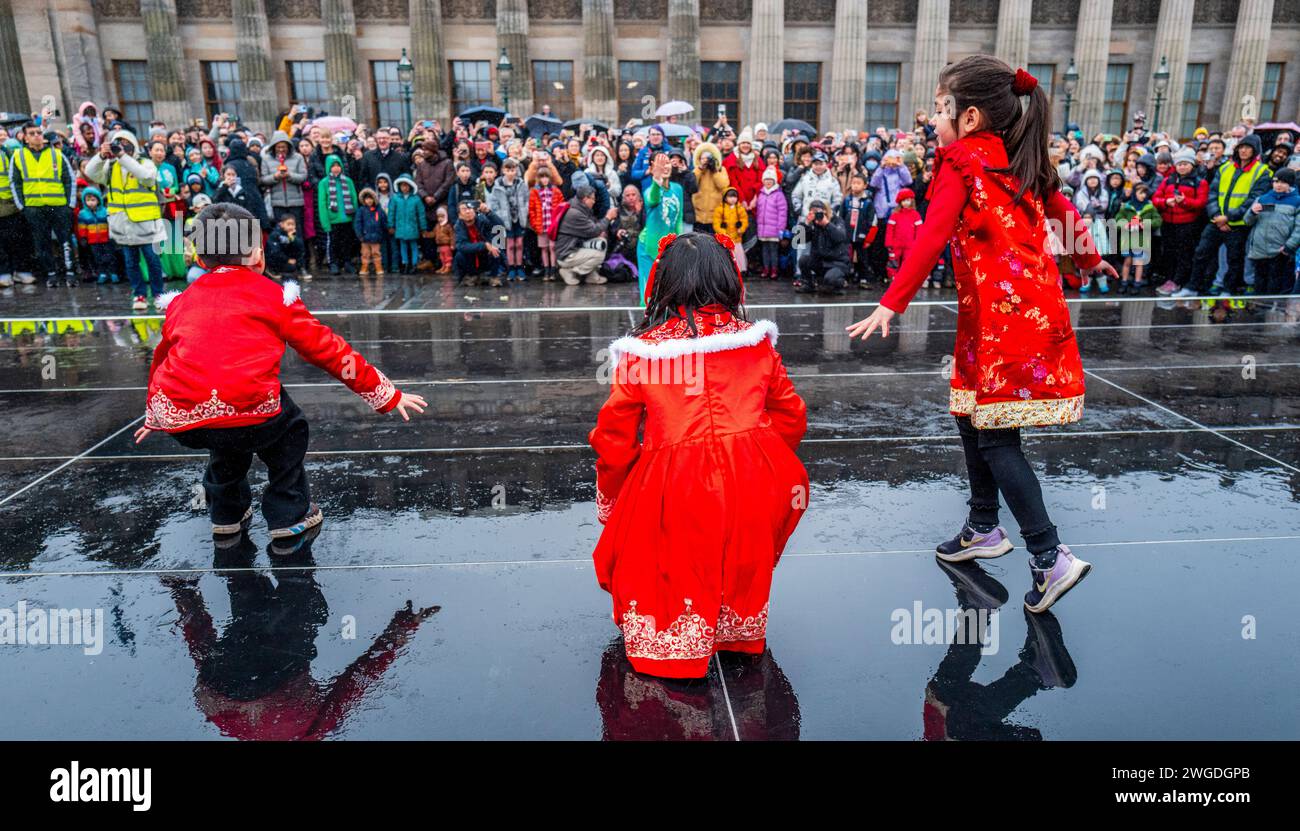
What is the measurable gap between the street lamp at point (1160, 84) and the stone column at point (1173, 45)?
0.15 meters

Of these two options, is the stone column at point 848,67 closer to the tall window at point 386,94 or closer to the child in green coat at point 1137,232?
the tall window at point 386,94

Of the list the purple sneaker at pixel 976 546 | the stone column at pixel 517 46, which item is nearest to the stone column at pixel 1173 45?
the stone column at pixel 517 46

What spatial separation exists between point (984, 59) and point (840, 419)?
3064 mm

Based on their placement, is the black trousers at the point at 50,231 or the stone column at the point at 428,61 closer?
the black trousers at the point at 50,231

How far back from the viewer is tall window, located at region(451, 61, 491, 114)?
25578 millimetres

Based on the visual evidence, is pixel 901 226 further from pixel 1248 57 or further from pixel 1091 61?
pixel 1248 57

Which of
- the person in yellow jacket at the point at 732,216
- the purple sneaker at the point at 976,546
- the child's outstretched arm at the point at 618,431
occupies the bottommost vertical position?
the purple sneaker at the point at 976,546

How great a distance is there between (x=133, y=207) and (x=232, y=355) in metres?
8.97

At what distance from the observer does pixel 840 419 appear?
20.1 ft

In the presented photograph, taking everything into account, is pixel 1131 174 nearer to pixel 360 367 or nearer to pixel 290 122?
pixel 360 367

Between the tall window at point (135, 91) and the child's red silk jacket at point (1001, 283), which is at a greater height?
the tall window at point (135, 91)

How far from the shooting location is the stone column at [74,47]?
23219 millimetres

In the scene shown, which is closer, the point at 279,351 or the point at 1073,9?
the point at 279,351

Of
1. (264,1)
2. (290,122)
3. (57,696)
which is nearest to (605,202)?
(290,122)
